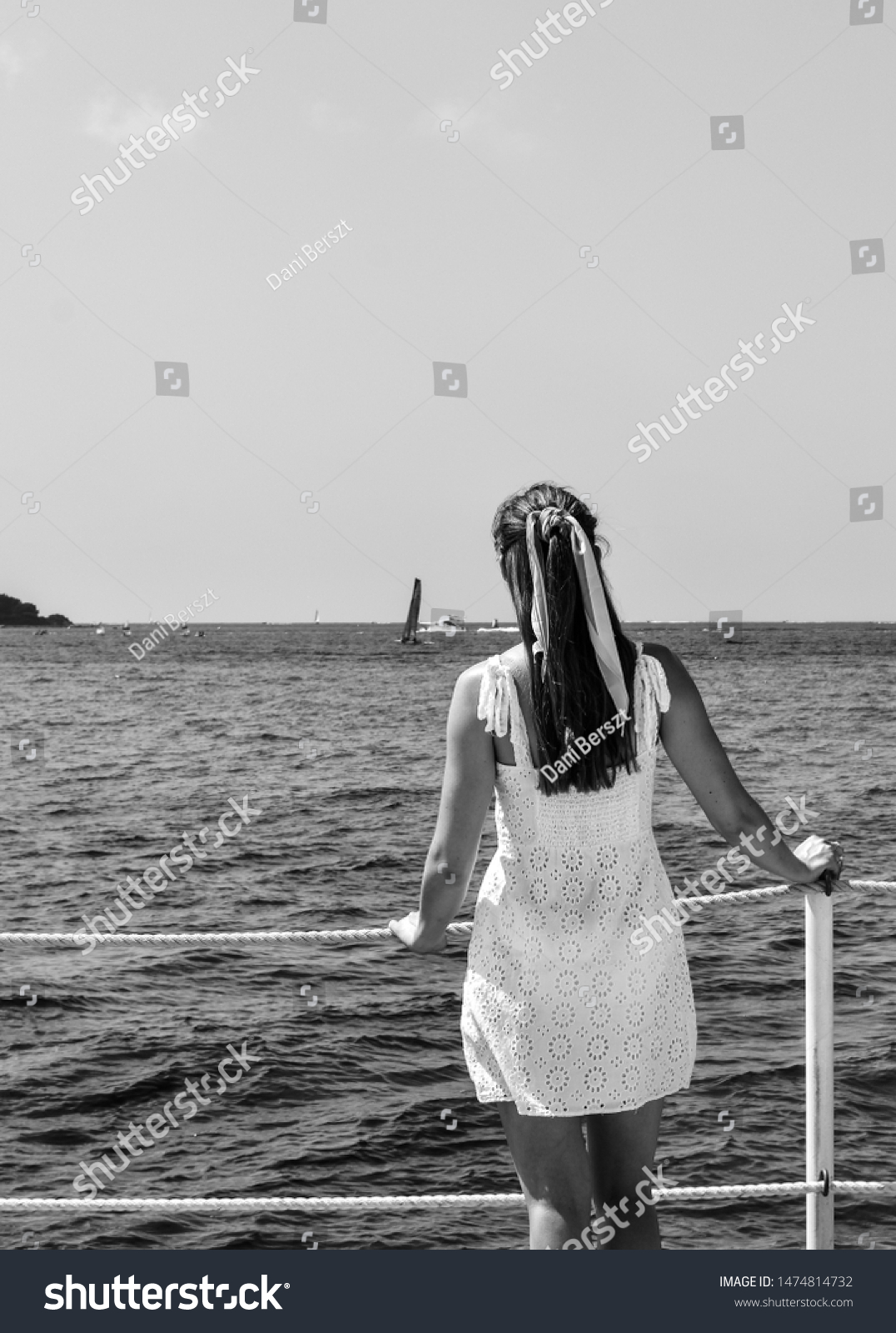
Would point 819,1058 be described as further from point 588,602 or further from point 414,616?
point 414,616

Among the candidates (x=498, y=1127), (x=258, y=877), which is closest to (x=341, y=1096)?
(x=498, y=1127)

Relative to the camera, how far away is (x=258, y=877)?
17.4 meters

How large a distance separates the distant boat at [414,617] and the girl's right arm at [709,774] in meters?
100

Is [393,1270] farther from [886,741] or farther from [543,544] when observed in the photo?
[886,741]

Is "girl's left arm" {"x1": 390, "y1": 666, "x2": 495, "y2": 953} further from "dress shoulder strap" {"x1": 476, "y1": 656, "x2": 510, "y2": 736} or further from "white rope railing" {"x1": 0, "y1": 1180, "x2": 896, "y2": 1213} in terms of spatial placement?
"white rope railing" {"x1": 0, "y1": 1180, "x2": 896, "y2": 1213}

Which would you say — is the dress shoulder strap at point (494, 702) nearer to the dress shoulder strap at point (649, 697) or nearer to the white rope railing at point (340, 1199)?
the dress shoulder strap at point (649, 697)

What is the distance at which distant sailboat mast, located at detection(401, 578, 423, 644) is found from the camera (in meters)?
104

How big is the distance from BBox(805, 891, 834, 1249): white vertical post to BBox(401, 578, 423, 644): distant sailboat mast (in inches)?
3932

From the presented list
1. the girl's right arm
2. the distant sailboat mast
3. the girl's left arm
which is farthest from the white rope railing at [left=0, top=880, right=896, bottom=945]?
the distant sailboat mast

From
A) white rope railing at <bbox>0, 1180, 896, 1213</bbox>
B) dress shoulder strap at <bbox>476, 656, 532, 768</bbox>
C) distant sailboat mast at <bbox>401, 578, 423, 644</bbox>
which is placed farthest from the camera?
distant sailboat mast at <bbox>401, 578, 423, 644</bbox>

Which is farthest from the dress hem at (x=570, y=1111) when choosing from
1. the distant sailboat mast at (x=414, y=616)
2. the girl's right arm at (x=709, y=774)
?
the distant sailboat mast at (x=414, y=616)

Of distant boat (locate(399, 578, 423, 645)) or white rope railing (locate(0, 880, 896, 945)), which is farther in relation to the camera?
distant boat (locate(399, 578, 423, 645))

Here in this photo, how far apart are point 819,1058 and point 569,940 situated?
84 centimetres

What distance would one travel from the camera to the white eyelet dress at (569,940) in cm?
229
